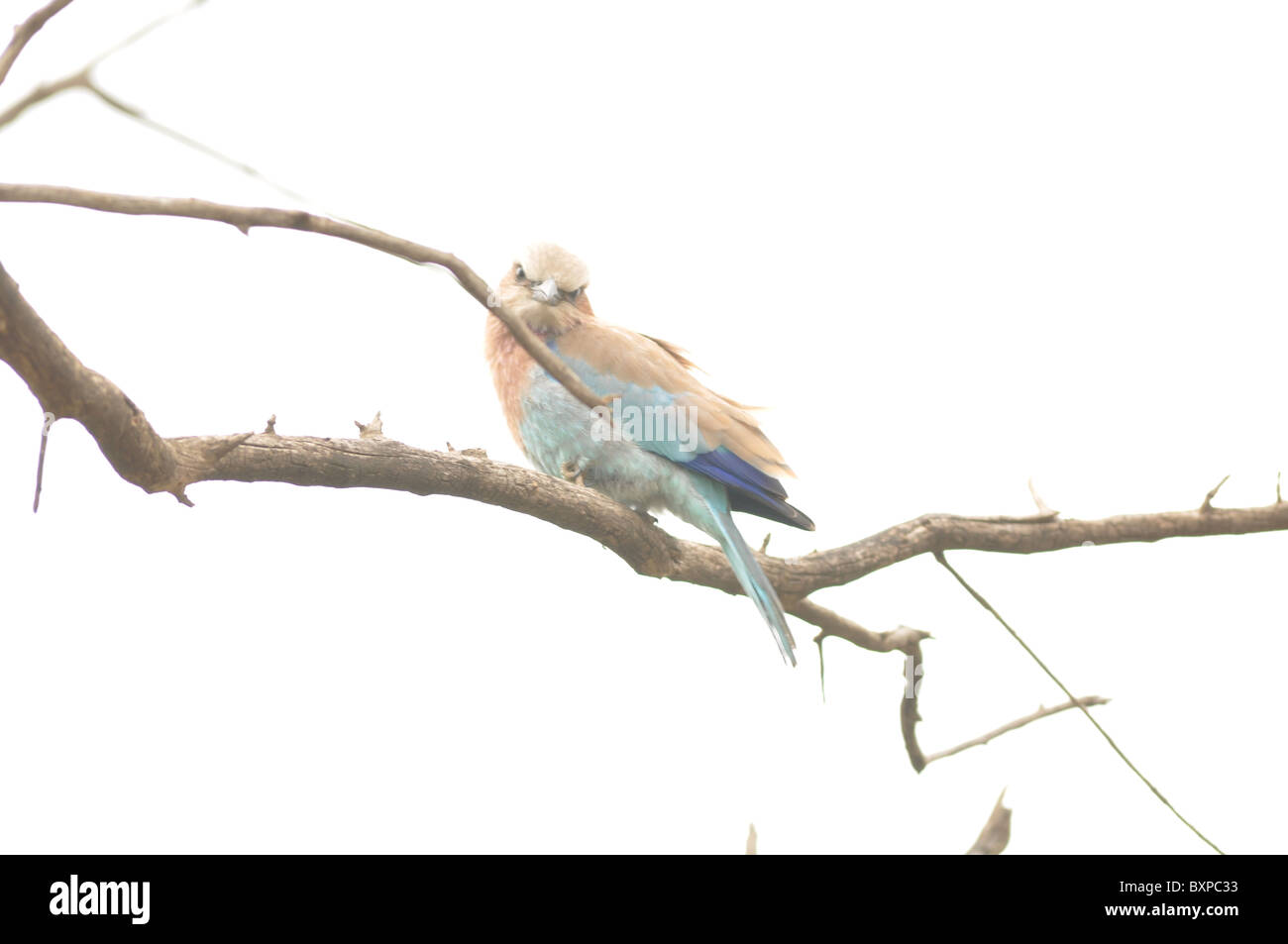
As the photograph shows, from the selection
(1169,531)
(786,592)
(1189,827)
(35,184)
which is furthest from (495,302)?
(1169,531)

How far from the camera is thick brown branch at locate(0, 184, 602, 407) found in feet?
4.68

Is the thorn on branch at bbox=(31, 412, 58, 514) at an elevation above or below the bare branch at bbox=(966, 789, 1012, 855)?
above

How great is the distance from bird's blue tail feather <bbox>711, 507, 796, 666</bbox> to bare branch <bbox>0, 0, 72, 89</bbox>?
217cm

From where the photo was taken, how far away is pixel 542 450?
3.79m

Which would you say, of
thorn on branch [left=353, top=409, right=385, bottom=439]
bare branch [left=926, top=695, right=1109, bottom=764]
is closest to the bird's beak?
thorn on branch [left=353, top=409, right=385, bottom=439]

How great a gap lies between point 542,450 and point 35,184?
2418 millimetres

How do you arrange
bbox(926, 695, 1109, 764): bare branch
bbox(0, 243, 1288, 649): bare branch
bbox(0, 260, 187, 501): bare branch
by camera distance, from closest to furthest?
bbox(0, 260, 187, 501): bare branch < bbox(0, 243, 1288, 649): bare branch < bbox(926, 695, 1109, 764): bare branch

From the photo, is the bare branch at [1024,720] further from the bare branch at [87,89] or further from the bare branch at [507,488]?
the bare branch at [87,89]

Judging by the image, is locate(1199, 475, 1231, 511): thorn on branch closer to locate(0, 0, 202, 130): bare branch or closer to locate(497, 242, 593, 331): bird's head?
locate(497, 242, 593, 331): bird's head

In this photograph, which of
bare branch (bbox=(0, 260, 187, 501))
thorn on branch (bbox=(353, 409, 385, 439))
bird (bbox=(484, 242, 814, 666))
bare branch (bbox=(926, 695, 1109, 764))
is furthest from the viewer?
bird (bbox=(484, 242, 814, 666))

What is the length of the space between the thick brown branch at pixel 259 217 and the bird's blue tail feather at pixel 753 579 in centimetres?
169
